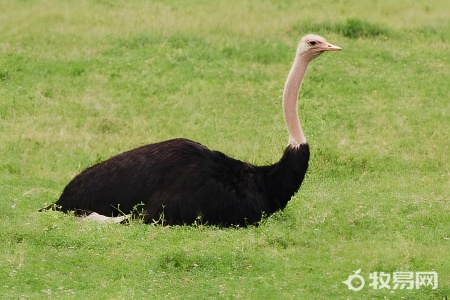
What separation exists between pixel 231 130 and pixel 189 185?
5303 mm

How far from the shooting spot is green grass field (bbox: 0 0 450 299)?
28.6ft

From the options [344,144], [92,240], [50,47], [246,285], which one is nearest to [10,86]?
[50,47]

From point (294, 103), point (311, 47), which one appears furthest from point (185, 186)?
point (311, 47)

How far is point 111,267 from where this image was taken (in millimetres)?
8734

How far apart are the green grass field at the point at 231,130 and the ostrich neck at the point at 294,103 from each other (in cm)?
72
